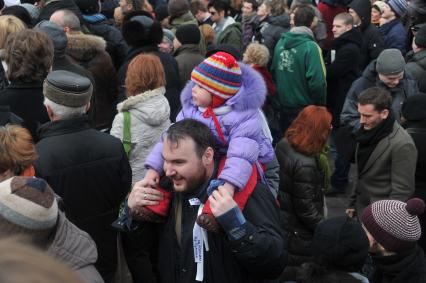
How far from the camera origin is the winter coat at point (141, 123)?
479 cm

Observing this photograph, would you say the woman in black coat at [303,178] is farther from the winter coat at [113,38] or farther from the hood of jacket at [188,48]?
the winter coat at [113,38]

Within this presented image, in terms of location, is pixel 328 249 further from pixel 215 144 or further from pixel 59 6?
pixel 59 6

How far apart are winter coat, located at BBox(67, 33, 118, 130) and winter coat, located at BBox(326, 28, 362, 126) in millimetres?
3272

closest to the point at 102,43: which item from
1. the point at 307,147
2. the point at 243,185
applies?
the point at 307,147

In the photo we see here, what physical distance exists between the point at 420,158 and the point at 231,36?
4.64 m

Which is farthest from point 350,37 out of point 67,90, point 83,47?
point 67,90

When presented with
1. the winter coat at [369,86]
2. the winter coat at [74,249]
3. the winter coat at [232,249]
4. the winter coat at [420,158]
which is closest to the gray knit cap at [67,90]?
the winter coat at [232,249]

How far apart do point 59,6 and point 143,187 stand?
440cm

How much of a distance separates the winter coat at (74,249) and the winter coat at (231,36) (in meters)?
6.82

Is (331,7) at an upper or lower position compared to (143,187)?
lower

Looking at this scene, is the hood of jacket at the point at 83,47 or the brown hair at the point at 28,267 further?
the hood of jacket at the point at 83,47

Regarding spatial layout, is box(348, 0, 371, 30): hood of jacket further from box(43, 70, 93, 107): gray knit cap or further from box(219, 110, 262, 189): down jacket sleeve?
box(43, 70, 93, 107): gray knit cap

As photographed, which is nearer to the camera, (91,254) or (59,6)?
(91,254)

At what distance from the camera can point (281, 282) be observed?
179 inches
